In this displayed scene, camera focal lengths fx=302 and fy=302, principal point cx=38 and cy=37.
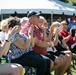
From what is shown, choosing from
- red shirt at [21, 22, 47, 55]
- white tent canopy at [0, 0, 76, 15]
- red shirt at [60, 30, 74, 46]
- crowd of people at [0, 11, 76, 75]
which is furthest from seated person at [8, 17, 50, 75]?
white tent canopy at [0, 0, 76, 15]

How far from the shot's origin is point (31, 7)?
52.5 feet

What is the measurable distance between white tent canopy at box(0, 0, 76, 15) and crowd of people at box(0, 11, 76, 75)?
8.38 meters

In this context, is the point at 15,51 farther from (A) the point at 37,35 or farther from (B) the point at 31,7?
(B) the point at 31,7

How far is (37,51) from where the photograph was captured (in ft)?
20.2

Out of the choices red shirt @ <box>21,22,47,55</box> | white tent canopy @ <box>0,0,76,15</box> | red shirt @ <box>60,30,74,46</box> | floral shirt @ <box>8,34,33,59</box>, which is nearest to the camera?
floral shirt @ <box>8,34,33,59</box>

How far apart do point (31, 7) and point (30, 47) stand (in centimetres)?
1052

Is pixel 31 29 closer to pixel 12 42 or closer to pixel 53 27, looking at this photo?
pixel 12 42

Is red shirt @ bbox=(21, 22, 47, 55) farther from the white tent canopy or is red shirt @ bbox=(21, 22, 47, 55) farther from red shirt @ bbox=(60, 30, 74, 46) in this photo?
the white tent canopy

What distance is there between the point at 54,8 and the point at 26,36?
1062 centimetres

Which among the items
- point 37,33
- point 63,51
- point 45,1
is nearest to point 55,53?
point 63,51

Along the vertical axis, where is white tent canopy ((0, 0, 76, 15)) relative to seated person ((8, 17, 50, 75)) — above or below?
below

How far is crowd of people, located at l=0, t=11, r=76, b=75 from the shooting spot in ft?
15.0

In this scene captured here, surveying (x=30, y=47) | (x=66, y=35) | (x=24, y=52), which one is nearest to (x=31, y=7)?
(x=66, y=35)

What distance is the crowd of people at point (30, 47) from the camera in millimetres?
4570
